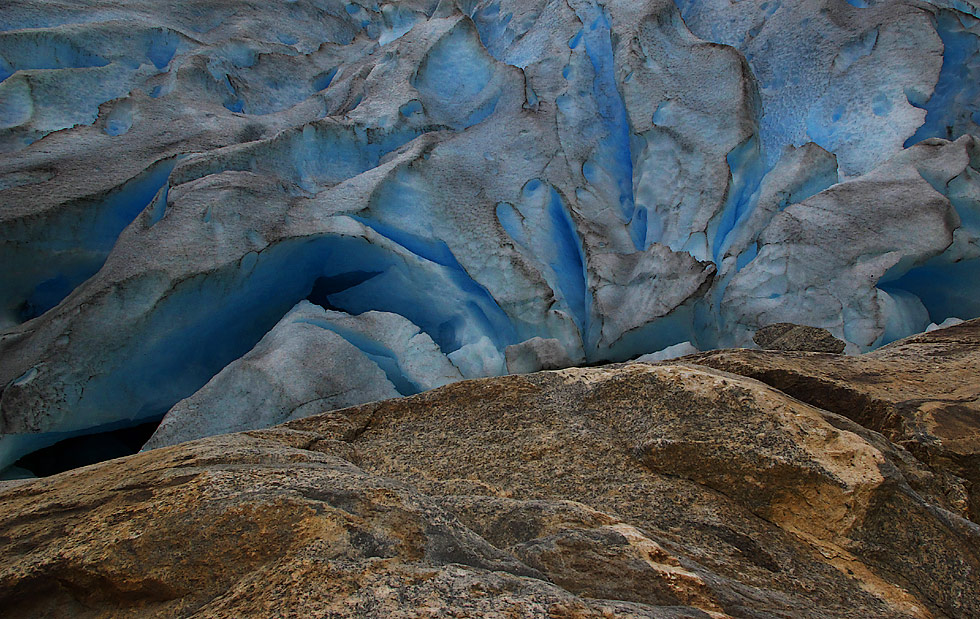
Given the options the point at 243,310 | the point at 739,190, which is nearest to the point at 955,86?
the point at 739,190

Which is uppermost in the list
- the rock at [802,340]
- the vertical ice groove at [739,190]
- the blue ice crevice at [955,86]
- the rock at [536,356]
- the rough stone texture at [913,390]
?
the blue ice crevice at [955,86]

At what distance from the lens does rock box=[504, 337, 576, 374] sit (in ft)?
14.3

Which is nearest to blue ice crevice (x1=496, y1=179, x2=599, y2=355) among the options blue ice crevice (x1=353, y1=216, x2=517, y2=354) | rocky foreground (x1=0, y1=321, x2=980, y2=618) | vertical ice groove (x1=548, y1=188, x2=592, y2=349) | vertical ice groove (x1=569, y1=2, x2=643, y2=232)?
vertical ice groove (x1=548, y1=188, x2=592, y2=349)

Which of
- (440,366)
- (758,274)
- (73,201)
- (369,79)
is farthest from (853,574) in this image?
(369,79)

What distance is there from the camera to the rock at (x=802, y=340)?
364 centimetres

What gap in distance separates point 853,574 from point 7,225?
613cm

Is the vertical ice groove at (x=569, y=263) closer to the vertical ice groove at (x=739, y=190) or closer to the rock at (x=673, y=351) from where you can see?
the rock at (x=673, y=351)

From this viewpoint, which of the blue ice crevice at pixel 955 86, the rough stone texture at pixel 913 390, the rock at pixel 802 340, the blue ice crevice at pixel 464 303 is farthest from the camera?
the blue ice crevice at pixel 955 86

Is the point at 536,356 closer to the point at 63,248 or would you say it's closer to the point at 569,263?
the point at 569,263

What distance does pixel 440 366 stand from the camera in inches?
183

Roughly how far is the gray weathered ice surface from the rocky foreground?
201 cm

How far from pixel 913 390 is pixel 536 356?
237 cm

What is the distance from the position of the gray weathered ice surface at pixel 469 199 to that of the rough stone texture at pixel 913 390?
160cm

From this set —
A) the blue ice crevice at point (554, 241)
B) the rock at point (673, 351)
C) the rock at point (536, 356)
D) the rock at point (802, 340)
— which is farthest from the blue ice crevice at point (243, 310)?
the rock at point (802, 340)
